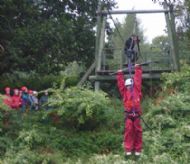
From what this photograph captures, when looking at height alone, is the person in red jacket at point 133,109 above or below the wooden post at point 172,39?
below

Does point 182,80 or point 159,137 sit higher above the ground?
point 182,80

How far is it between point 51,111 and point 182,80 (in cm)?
434

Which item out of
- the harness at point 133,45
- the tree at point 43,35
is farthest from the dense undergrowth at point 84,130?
the tree at point 43,35

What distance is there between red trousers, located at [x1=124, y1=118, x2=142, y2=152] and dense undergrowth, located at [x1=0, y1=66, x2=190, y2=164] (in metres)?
0.28

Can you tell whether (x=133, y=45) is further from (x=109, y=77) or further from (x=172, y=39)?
(x=172, y=39)

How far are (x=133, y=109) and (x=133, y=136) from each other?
23.8 inches

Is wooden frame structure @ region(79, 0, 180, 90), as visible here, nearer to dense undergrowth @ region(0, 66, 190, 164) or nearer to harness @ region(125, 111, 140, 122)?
dense undergrowth @ region(0, 66, 190, 164)

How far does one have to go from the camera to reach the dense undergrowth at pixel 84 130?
1162 cm

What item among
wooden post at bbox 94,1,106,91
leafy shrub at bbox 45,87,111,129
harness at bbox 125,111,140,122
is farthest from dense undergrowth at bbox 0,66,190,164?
wooden post at bbox 94,1,106,91

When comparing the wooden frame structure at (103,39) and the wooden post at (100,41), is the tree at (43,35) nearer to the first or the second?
the wooden post at (100,41)

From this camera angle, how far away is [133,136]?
36.1 feet

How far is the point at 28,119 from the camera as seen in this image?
15.0 metres

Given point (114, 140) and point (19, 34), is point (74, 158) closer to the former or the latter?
point (114, 140)

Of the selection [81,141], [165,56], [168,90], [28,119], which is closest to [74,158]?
[81,141]
